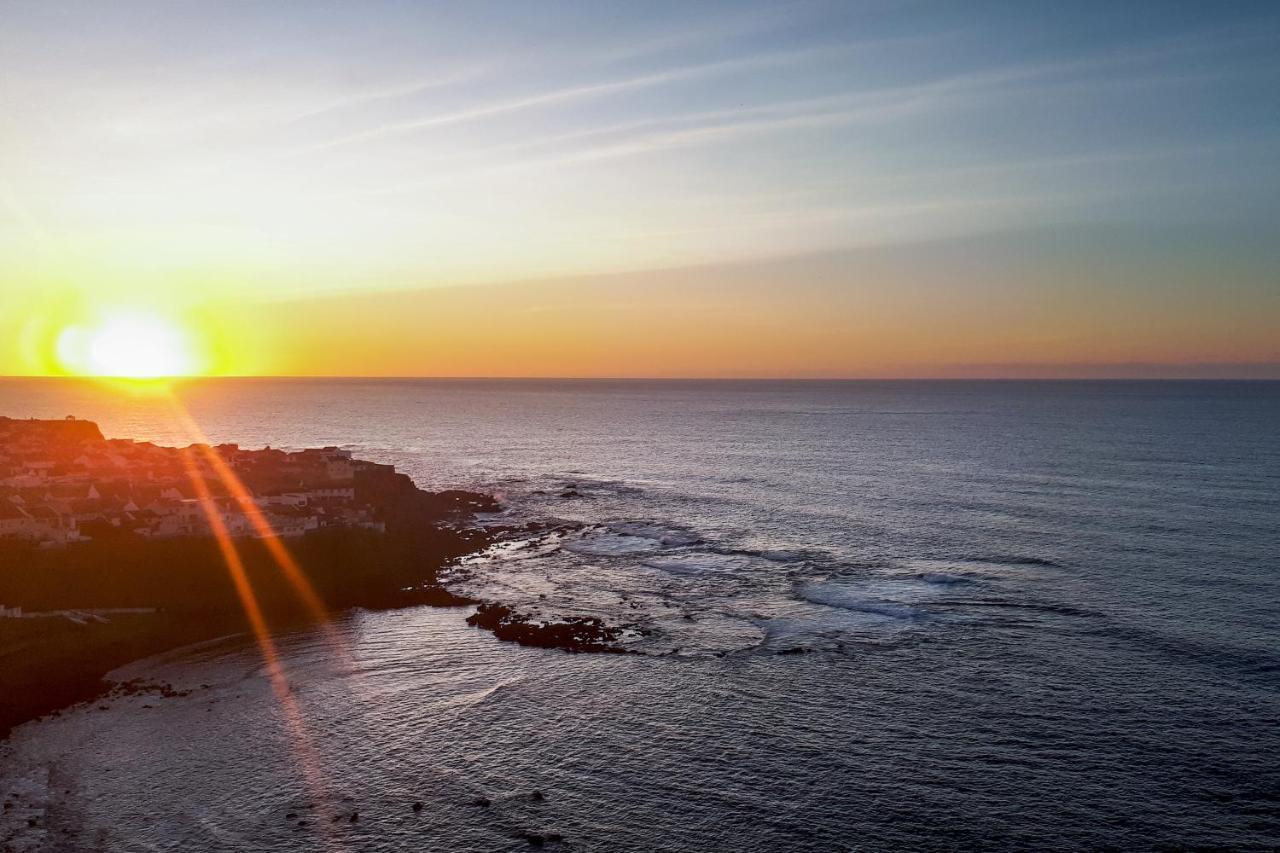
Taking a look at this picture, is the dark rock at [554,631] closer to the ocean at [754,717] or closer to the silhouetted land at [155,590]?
the ocean at [754,717]

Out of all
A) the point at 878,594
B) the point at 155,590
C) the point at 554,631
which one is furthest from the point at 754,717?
→ the point at 155,590

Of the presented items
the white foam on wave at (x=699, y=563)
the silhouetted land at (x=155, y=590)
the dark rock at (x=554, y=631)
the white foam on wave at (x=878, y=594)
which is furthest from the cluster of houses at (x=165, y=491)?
the white foam on wave at (x=878, y=594)

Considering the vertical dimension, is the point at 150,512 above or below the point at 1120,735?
above

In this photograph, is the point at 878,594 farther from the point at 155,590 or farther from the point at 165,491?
the point at 165,491

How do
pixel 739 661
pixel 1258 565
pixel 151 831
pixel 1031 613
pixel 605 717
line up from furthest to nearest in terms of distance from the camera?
1. pixel 1258 565
2. pixel 1031 613
3. pixel 739 661
4. pixel 605 717
5. pixel 151 831

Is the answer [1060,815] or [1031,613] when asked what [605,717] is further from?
[1031,613]

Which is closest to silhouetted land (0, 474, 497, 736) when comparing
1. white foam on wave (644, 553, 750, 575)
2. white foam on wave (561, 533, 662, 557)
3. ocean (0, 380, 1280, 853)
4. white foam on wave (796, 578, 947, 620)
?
ocean (0, 380, 1280, 853)

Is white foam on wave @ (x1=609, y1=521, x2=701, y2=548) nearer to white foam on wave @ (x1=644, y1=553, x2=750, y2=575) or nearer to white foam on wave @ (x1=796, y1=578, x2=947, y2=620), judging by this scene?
white foam on wave @ (x1=644, y1=553, x2=750, y2=575)

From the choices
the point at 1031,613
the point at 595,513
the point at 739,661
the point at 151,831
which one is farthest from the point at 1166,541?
the point at 151,831
